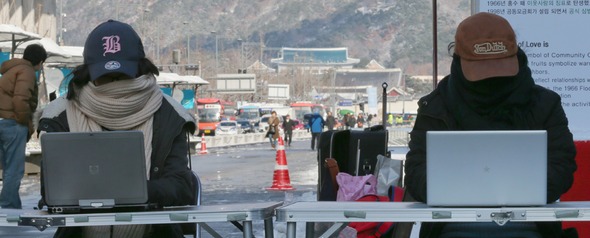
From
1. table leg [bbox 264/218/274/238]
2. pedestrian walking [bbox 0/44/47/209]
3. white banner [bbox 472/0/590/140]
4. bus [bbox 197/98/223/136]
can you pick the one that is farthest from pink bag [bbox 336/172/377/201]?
bus [bbox 197/98/223/136]

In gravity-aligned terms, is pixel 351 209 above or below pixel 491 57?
below

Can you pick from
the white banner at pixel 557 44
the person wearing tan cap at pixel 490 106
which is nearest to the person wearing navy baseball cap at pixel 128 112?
the person wearing tan cap at pixel 490 106

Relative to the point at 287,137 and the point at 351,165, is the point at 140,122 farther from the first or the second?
the point at 287,137

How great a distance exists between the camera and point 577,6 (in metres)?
9.66

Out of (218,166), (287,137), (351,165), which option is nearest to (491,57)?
(351,165)

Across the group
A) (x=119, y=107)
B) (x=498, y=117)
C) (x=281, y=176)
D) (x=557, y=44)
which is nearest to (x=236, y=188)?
(x=281, y=176)

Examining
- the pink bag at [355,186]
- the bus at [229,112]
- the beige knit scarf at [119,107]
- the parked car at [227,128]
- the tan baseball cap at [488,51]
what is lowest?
the bus at [229,112]

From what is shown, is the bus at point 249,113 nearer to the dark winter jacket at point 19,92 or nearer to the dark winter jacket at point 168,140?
the dark winter jacket at point 19,92

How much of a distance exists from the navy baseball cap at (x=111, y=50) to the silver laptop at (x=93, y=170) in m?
0.50

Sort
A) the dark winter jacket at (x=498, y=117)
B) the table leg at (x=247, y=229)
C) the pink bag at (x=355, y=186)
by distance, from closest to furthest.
Answer: the table leg at (x=247, y=229)
the dark winter jacket at (x=498, y=117)
the pink bag at (x=355, y=186)

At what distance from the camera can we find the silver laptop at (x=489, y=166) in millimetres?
4859

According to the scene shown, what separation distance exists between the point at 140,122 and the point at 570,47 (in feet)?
15.0

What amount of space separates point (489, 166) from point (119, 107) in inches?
61.9

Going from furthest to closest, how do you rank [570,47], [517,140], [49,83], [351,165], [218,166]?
[218,166]
[49,83]
[570,47]
[351,165]
[517,140]
